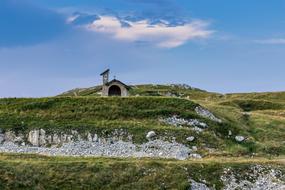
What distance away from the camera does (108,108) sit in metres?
75.2

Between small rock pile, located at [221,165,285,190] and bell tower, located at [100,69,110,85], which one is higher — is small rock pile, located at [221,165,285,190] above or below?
below

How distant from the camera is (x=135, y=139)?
66.9 m

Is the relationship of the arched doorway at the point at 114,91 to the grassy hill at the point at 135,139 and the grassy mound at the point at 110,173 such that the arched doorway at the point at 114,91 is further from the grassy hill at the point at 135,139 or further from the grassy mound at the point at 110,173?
the grassy mound at the point at 110,173

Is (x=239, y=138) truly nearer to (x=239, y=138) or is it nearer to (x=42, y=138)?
(x=239, y=138)

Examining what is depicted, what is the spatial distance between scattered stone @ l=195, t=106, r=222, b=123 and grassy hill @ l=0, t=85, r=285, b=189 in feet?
2.24

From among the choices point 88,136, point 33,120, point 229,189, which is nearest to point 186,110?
point 88,136

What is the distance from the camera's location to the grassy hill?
163ft

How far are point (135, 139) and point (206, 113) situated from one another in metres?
15.7

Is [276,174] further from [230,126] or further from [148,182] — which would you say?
[230,126]

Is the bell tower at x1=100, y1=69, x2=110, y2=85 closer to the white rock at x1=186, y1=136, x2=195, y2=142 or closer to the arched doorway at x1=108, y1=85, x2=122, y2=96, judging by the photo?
the arched doorway at x1=108, y1=85, x2=122, y2=96

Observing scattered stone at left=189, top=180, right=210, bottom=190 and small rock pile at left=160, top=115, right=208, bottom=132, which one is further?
small rock pile at left=160, top=115, right=208, bottom=132

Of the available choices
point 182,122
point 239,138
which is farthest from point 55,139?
point 239,138

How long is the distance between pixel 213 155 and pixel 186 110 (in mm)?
14488

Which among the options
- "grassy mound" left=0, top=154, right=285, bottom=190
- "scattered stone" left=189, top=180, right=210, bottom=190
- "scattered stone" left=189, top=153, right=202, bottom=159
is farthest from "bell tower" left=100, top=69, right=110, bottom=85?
"scattered stone" left=189, top=180, right=210, bottom=190
